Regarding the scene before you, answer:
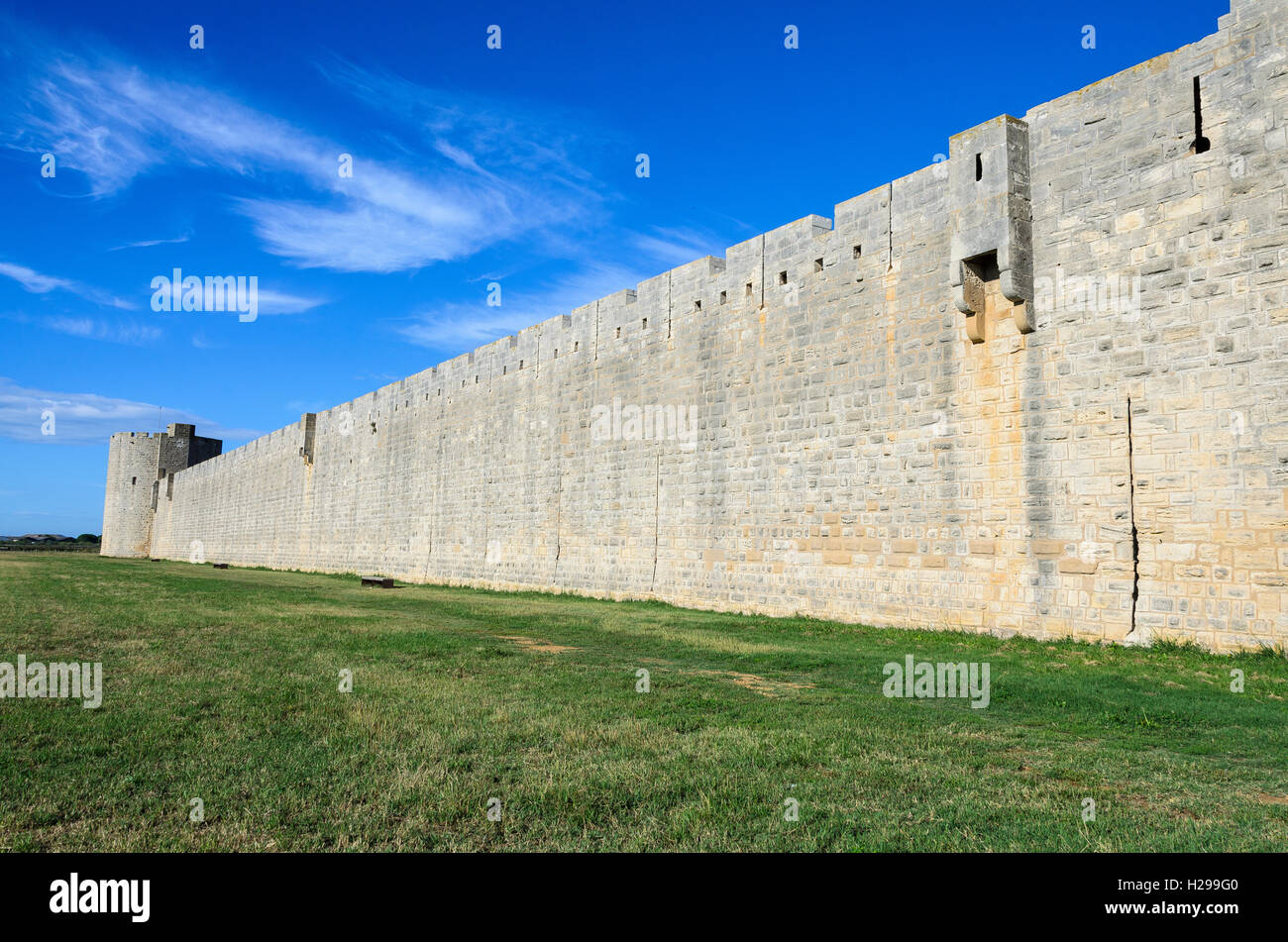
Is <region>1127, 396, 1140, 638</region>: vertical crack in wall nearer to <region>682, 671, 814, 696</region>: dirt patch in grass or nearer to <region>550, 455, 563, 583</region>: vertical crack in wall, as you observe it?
<region>682, 671, 814, 696</region>: dirt patch in grass

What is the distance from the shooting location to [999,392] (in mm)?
11867

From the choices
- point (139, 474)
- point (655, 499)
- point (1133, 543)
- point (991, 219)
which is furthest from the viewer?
point (139, 474)

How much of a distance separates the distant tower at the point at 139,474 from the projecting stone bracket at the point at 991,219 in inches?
2540

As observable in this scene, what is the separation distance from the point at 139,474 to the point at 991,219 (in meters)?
67.9

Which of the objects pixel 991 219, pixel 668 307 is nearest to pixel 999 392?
pixel 991 219

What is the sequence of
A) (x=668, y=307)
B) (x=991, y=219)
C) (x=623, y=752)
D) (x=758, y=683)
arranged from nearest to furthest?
(x=623, y=752)
(x=758, y=683)
(x=991, y=219)
(x=668, y=307)

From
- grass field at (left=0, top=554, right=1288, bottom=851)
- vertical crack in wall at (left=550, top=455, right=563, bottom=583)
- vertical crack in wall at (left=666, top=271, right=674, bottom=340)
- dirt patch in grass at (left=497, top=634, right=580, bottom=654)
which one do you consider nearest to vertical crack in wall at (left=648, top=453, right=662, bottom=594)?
vertical crack in wall at (left=666, top=271, right=674, bottom=340)

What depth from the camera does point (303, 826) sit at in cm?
371

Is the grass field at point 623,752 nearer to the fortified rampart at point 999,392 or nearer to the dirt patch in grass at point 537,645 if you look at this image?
the dirt patch in grass at point 537,645

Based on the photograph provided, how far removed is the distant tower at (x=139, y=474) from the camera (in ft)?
207

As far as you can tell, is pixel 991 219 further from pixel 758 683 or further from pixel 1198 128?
pixel 758 683

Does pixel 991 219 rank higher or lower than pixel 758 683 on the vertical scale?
higher

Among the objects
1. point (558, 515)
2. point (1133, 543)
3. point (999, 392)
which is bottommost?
Answer: point (1133, 543)
